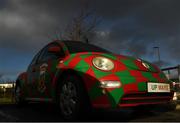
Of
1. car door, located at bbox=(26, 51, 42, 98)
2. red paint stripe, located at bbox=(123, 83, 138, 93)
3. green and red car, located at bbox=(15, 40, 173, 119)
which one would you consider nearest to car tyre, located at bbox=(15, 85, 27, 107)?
car door, located at bbox=(26, 51, 42, 98)

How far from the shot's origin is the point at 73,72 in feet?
17.0

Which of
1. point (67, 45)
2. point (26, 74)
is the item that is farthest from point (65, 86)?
point (26, 74)

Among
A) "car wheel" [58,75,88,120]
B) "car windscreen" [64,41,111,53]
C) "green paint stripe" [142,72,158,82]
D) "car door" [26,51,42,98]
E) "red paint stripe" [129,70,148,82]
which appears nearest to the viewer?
"car wheel" [58,75,88,120]

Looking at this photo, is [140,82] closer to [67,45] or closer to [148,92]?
[148,92]

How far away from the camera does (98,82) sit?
4.71 m

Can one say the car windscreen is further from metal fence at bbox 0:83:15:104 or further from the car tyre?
metal fence at bbox 0:83:15:104

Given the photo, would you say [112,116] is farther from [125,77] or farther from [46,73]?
[46,73]

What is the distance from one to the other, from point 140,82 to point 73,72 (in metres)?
1.08

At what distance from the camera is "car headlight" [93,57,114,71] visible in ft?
16.2

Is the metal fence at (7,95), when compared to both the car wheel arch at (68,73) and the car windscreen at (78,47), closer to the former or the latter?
the car windscreen at (78,47)

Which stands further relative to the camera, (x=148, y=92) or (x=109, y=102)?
(x=148, y=92)

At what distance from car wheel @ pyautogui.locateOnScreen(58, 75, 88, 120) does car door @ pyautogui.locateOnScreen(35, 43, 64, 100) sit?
514mm

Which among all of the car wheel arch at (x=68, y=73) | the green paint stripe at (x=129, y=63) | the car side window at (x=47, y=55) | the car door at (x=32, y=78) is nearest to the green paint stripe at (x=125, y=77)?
the green paint stripe at (x=129, y=63)

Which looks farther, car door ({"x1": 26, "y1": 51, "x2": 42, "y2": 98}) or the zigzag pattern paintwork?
car door ({"x1": 26, "y1": 51, "x2": 42, "y2": 98})
